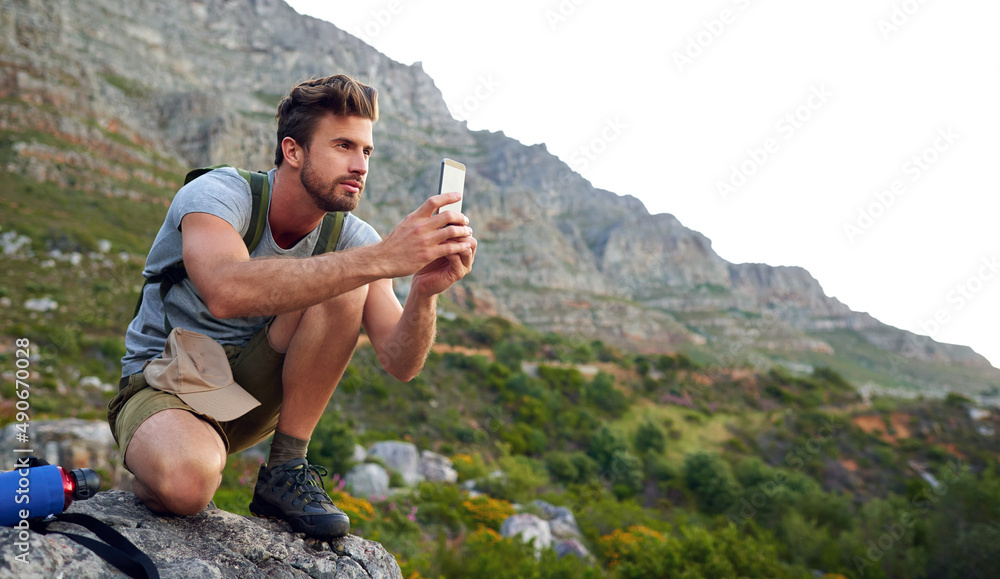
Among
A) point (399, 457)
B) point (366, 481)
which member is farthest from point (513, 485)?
point (366, 481)

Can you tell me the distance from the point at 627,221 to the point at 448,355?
276 feet

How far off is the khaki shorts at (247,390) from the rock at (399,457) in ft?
28.3

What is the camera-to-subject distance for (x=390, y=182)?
226ft

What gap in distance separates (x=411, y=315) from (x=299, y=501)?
0.93m

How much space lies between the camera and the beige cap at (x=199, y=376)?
71.7 inches

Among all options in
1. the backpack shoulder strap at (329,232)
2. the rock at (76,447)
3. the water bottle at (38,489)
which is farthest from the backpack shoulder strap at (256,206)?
the rock at (76,447)

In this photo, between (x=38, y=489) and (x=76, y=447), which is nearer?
(x=38, y=489)

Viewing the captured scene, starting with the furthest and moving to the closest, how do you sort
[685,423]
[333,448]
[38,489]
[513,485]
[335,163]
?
1. [685,423]
2. [513,485]
3. [333,448]
4. [335,163]
5. [38,489]

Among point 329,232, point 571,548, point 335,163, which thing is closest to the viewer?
point 335,163

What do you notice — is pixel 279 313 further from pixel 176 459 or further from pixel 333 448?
pixel 333 448

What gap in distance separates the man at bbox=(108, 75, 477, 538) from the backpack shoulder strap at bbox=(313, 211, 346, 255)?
0.03 metres

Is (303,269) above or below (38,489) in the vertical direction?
above

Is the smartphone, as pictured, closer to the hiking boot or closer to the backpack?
the backpack

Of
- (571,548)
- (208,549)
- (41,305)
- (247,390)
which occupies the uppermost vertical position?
(247,390)
